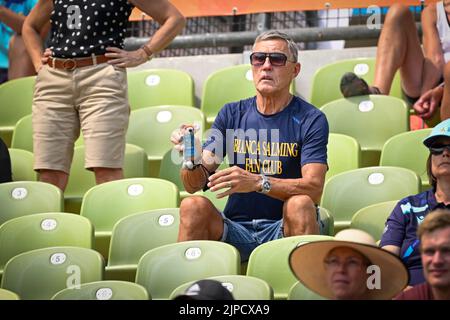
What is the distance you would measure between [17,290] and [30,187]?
40.8 inches

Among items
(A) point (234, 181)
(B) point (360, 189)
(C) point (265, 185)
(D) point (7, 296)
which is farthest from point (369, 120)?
(D) point (7, 296)

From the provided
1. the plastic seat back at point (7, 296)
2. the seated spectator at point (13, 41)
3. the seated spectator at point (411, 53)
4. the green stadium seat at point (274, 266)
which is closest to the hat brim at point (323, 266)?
the green stadium seat at point (274, 266)

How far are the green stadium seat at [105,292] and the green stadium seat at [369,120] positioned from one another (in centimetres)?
243

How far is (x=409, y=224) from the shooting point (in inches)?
212

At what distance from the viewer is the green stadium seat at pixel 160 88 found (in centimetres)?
830

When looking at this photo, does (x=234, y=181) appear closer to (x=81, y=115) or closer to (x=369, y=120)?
(x=81, y=115)

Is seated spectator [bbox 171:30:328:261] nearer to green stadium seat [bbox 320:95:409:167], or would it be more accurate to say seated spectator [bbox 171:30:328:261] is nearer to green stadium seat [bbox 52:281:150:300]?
green stadium seat [bbox 52:281:150:300]

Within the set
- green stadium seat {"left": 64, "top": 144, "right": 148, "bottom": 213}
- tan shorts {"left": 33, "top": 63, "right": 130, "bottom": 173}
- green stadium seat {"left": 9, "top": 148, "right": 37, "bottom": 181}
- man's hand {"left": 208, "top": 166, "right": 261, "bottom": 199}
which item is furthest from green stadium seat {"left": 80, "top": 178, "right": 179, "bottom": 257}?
man's hand {"left": 208, "top": 166, "right": 261, "bottom": 199}

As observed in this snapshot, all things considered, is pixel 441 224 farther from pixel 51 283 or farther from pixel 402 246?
pixel 51 283

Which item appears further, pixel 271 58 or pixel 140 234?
pixel 140 234

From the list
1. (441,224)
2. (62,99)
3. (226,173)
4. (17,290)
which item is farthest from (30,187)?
(441,224)

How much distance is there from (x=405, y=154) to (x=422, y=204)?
146cm

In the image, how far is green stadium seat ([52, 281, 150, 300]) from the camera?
5.22 meters

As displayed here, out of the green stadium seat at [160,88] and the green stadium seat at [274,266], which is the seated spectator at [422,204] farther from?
the green stadium seat at [160,88]
